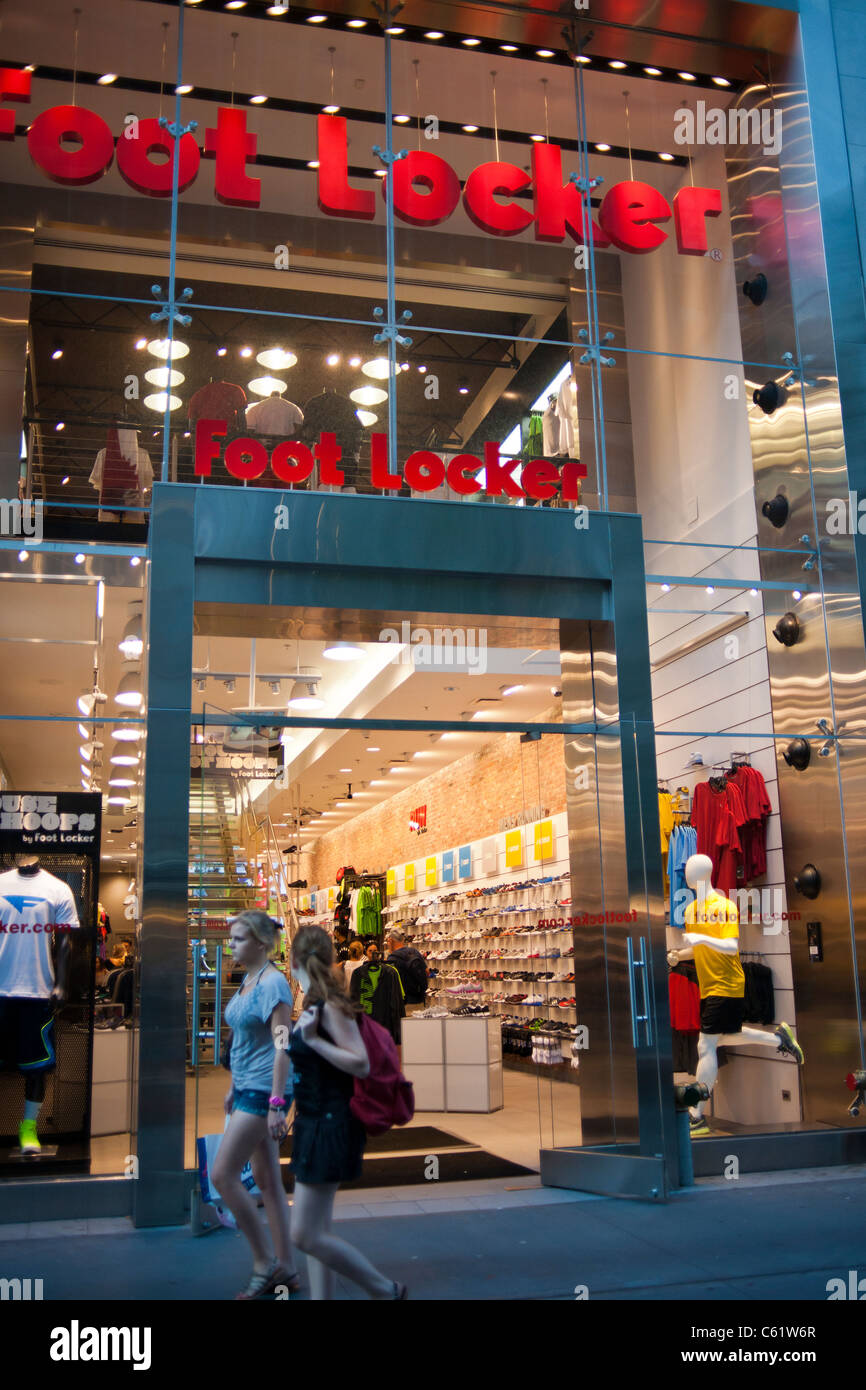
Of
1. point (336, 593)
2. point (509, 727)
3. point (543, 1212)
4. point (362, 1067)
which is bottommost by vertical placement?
Answer: point (543, 1212)

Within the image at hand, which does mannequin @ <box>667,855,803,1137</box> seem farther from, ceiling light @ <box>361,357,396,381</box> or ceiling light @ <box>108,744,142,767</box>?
ceiling light @ <box>361,357,396,381</box>

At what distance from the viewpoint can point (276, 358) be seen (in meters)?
13.2

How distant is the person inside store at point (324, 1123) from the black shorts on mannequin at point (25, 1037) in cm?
351

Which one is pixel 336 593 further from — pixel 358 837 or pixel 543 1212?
pixel 358 837

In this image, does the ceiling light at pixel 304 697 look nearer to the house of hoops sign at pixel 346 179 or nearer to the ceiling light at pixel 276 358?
the house of hoops sign at pixel 346 179

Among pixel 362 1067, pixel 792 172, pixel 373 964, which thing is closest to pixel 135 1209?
pixel 362 1067

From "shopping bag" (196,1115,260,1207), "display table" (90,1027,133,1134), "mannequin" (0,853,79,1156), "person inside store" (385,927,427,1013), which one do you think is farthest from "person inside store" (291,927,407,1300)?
"person inside store" (385,927,427,1013)

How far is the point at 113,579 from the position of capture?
25.2 feet

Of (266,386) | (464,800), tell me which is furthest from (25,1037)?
(464,800)

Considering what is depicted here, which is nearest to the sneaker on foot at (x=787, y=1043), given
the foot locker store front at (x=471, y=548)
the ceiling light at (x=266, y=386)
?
the foot locker store front at (x=471, y=548)

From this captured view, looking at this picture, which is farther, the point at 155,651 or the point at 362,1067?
the point at 155,651

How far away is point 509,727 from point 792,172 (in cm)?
539

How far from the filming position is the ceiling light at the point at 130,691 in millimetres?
7664

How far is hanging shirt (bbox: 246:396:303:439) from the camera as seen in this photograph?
10.1 metres
